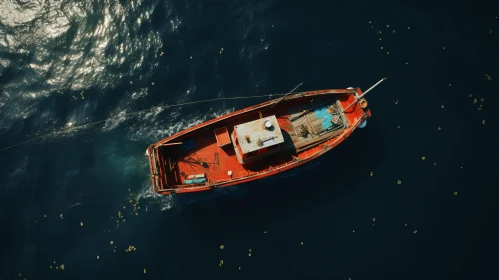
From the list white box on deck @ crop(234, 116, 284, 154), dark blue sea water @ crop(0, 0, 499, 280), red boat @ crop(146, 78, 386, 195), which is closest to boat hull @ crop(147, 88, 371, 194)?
red boat @ crop(146, 78, 386, 195)

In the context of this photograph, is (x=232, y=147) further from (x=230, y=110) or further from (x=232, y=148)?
(x=230, y=110)

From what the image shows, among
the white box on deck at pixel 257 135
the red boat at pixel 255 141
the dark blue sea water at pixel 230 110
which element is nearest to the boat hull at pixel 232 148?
the red boat at pixel 255 141

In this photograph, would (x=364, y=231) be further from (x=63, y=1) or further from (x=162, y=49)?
(x=63, y=1)

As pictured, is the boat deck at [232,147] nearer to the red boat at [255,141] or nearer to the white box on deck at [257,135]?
the red boat at [255,141]

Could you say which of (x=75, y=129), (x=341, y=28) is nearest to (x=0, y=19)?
(x=75, y=129)

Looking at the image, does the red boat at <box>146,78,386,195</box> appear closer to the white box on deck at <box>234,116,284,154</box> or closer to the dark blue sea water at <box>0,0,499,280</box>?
the white box on deck at <box>234,116,284,154</box>

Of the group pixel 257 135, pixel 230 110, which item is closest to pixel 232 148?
pixel 257 135
